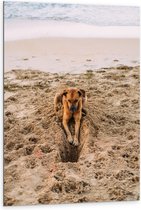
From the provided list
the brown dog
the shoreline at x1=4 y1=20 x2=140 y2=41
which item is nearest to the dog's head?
the brown dog

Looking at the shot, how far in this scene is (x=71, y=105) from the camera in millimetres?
2852

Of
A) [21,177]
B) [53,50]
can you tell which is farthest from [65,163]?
[53,50]

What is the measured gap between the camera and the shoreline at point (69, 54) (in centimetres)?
280

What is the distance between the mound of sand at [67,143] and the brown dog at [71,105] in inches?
1.1

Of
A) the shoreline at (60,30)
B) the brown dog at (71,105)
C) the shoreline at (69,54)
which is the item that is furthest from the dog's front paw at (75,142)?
the shoreline at (60,30)

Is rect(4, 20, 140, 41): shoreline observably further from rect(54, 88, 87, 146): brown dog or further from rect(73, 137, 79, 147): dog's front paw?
rect(73, 137, 79, 147): dog's front paw

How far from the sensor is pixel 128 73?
9.63ft

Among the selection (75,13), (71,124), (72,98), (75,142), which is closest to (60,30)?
(75,13)

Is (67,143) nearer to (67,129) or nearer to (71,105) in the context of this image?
(67,129)

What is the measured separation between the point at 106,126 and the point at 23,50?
63 centimetres

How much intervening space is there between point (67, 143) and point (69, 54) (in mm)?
498

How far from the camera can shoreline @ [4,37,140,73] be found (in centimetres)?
280

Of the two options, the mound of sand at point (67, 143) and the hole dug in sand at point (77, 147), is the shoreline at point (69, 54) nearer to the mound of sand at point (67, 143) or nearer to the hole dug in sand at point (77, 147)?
the mound of sand at point (67, 143)

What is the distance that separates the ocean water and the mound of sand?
0.28 meters
